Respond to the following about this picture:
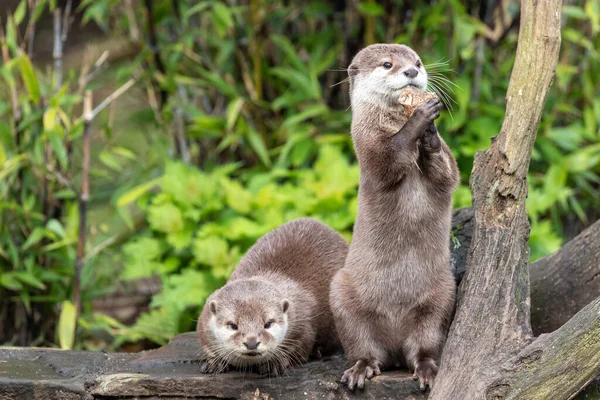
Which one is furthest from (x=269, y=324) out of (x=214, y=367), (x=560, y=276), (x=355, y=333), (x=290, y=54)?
(x=290, y=54)

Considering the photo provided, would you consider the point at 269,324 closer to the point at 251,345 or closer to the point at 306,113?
the point at 251,345

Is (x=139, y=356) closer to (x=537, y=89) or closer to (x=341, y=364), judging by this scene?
(x=341, y=364)

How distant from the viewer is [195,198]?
6.15 m

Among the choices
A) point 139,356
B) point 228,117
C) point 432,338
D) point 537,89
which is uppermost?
point 537,89

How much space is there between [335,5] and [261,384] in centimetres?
394

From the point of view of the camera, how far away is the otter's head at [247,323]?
386 cm

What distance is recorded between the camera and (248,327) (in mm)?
3936

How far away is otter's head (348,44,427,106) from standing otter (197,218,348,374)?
3.11 feet

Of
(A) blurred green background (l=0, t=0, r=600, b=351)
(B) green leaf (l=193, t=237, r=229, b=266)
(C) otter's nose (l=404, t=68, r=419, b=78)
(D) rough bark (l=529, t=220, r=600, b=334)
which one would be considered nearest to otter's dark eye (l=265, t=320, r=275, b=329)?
(C) otter's nose (l=404, t=68, r=419, b=78)

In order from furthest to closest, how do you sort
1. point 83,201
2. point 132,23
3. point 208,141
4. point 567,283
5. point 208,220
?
point 208,141 < point 132,23 < point 208,220 < point 83,201 < point 567,283

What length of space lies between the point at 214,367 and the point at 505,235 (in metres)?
1.38

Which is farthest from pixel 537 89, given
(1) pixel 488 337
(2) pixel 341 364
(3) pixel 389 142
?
(2) pixel 341 364

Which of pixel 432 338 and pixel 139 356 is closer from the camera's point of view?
pixel 432 338

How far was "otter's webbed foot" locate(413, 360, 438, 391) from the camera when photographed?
3.63m
